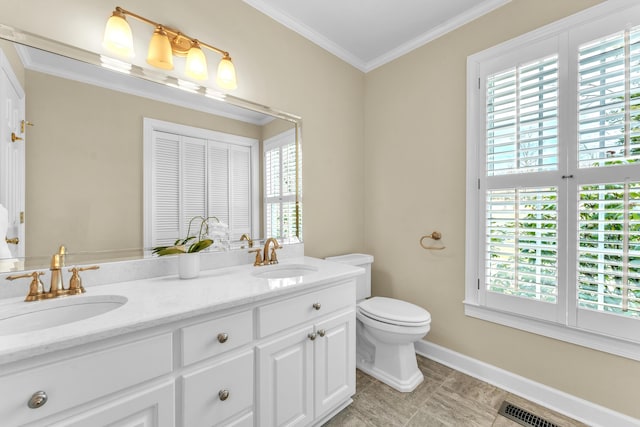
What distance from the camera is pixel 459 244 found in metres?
1.95

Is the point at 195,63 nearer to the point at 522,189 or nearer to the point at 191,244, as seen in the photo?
the point at 191,244

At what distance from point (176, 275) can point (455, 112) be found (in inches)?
84.9

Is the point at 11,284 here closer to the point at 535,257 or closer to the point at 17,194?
the point at 17,194

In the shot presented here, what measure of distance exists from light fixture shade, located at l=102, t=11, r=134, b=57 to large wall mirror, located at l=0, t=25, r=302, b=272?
71 mm

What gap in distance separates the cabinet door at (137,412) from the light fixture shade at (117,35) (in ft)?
4.80

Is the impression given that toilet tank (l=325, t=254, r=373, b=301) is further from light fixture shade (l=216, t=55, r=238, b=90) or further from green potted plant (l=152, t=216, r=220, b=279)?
light fixture shade (l=216, t=55, r=238, b=90)

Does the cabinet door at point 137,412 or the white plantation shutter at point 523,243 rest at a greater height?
the white plantation shutter at point 523,243

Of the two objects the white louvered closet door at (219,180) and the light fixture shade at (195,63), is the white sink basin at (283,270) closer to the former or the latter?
the white louvered closet door at (219,180)

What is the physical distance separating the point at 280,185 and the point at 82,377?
1.40m

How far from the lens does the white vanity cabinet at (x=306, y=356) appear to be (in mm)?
1155

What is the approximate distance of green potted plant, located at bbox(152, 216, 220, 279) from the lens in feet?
4.32

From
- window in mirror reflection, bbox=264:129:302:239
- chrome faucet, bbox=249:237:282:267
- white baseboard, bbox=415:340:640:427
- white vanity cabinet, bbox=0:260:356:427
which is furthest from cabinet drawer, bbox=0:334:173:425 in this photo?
white baseboard, bbox=415:340:640:427

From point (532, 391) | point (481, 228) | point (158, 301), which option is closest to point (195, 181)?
point (158, 301)

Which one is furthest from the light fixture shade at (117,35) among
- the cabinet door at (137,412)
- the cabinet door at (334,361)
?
the cabinet door at (334,361)
